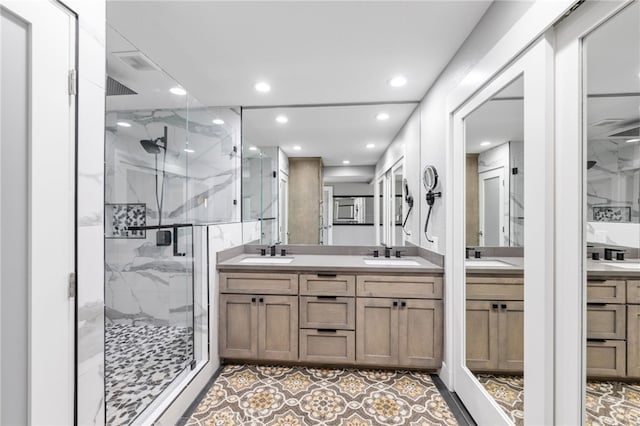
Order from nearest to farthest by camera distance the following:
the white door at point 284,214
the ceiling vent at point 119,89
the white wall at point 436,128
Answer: the white wall at point 436,128 < the ceiling vent at point 119,89 < the white door at point 284,214

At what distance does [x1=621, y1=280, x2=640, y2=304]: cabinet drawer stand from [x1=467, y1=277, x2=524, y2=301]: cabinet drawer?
447 millimetres

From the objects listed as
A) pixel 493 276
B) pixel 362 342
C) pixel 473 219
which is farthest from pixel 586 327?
pixel 362 342

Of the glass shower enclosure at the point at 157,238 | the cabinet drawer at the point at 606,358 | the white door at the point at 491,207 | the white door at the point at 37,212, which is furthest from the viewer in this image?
the glass shower enclosure at the point at 157,238

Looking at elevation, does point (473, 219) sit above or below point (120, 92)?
below

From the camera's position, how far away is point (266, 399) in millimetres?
1985

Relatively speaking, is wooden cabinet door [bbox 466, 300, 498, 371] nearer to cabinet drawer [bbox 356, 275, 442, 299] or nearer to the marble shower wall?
cabinet drawer [bbox 356, 275, 442, 299]

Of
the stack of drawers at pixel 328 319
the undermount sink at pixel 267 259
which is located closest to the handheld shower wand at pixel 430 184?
the stack of drawers at pixel 328 319

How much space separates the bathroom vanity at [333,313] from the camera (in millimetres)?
2268

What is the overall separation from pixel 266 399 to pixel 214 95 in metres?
2.60

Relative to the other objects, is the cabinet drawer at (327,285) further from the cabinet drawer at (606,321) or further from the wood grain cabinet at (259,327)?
the cabinet drawer at (606,321)

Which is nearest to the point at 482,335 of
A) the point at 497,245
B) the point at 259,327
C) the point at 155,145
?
the point at 497,245

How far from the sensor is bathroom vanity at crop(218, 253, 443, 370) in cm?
227

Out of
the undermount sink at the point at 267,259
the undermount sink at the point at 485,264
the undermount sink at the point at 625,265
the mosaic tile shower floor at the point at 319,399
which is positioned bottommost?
the mosaic tile shower floor at the point at 319,399

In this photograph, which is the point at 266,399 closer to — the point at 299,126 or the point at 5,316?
the point at 5,316
